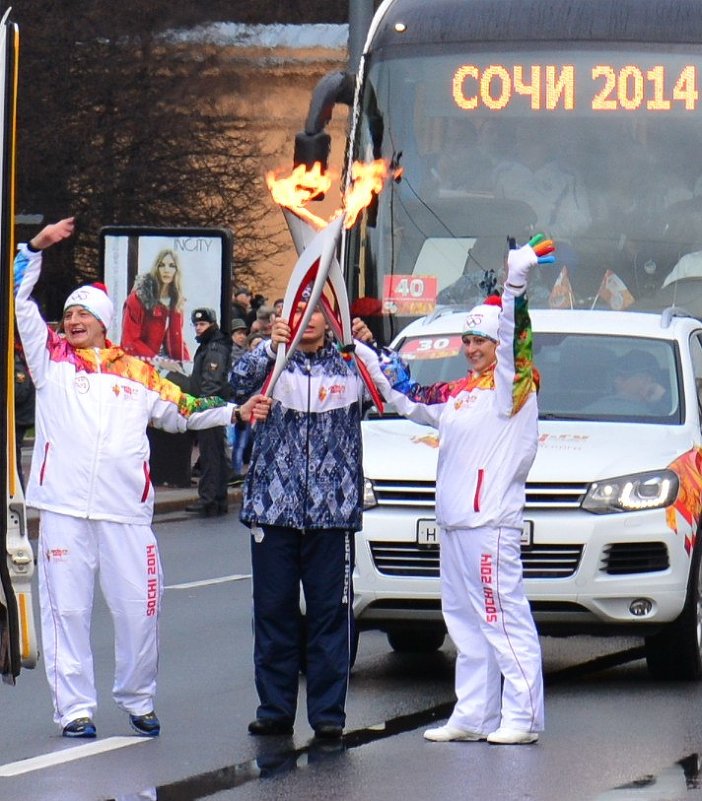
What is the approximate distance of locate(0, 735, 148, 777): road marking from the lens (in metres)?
7.86

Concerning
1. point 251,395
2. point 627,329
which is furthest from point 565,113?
point 251,395

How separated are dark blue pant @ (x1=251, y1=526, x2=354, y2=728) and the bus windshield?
5539mm

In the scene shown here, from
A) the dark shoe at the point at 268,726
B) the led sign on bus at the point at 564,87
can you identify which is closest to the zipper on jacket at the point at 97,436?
the dark shoe at the point at 268,726

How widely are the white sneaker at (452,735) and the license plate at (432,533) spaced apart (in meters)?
1.47

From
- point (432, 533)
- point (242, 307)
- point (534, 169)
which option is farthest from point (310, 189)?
point (242, 307)

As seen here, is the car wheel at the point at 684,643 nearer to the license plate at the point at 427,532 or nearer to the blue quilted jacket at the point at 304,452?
the license plate at the point at 427,532

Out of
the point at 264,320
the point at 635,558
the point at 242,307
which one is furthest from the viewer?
the point at 242,307

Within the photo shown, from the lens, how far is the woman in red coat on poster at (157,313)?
2145cm

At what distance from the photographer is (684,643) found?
10.0 metres

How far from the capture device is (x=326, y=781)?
764cm

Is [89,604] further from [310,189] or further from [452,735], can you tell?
[310,189]

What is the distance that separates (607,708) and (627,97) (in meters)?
5.82

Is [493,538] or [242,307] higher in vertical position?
[242,307]

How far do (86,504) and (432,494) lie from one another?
2.02m
